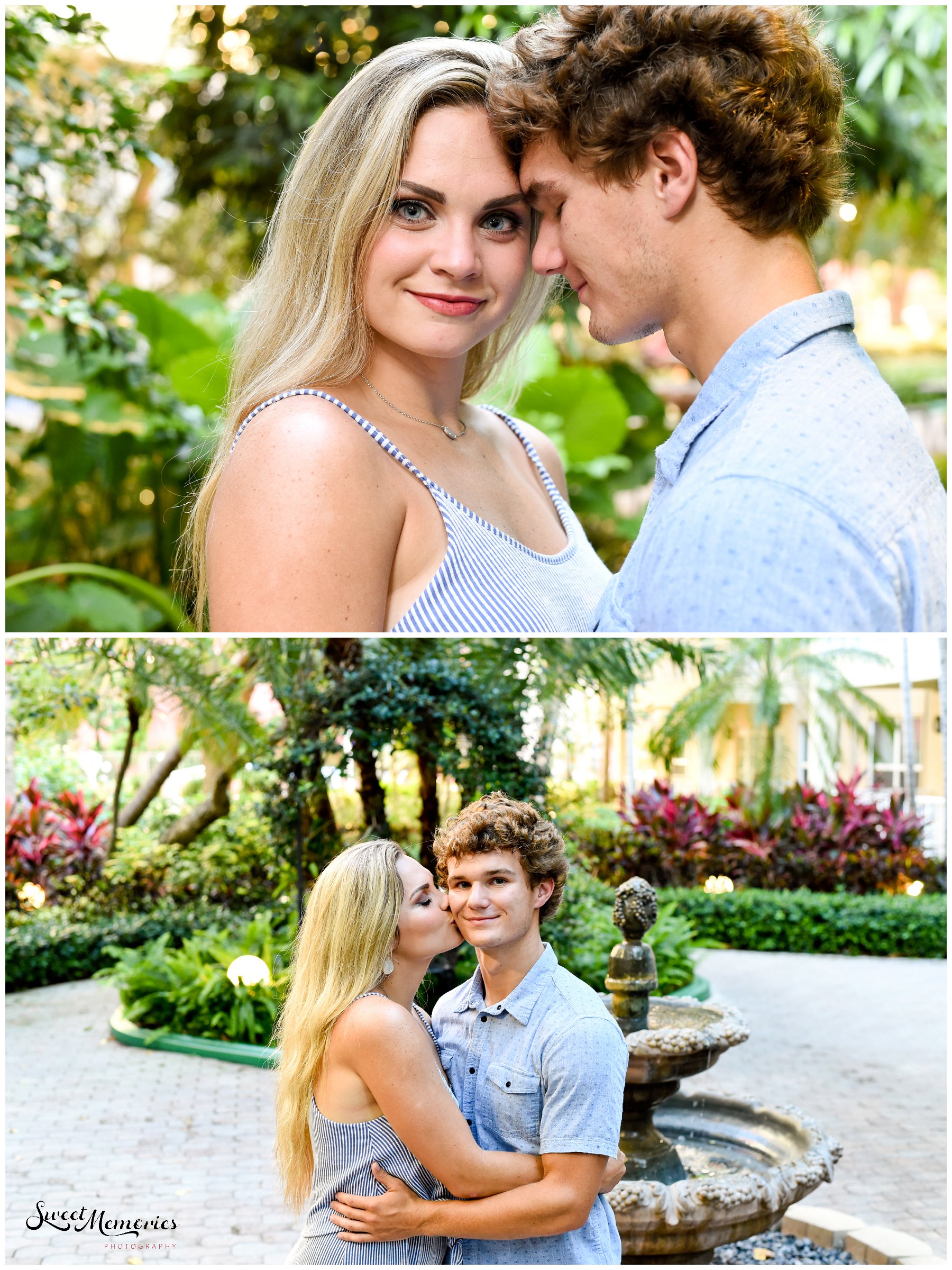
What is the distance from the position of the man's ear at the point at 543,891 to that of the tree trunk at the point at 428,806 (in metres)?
0.14

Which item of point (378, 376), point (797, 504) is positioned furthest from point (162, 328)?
point (797, 504)

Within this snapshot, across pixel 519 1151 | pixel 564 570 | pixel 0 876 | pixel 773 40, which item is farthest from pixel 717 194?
pixel 0 876

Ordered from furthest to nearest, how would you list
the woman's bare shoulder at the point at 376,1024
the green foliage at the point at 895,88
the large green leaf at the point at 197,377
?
the large green leaf at the point at 197,377 < the green foliage at the point at 895,88 < the woman's bare shoulder at the point at 376,1024

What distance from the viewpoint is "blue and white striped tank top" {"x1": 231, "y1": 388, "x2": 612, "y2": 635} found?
1.32 meters

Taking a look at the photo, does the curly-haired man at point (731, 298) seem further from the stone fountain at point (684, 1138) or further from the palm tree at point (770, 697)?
the stone fountain at point (684, 1138)

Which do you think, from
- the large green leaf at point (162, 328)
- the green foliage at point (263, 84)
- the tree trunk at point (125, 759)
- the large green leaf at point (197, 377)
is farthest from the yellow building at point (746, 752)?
the large green leaf at point (162, 328)

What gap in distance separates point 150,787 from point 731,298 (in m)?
1.03

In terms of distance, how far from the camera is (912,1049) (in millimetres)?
1537

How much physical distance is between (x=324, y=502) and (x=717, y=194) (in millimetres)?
555

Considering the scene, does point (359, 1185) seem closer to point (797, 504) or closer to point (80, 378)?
point (797, 504)

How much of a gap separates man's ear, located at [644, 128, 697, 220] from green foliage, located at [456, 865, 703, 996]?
864mm

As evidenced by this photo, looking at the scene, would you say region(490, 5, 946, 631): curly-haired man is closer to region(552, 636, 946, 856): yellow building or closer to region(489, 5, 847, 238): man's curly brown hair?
region(489, 5, 847, 238): man's curly brown hair

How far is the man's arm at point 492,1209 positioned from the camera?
4.21ft

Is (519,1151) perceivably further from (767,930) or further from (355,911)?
(767,930)
